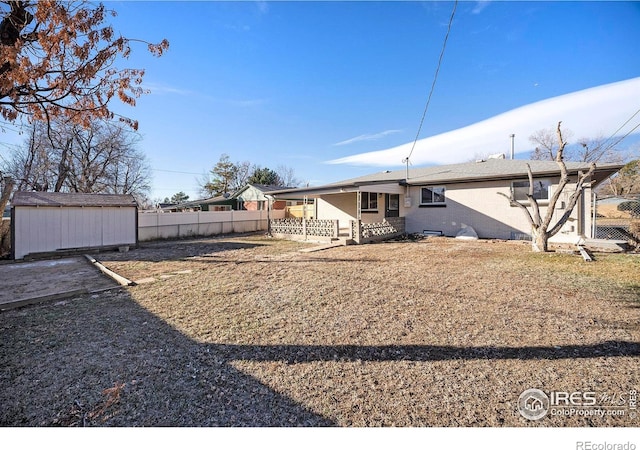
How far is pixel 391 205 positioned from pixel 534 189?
6.24 metres

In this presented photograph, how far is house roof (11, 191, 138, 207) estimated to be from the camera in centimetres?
1001

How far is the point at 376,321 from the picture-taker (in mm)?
3986

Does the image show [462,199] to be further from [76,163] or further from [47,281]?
[76,163]

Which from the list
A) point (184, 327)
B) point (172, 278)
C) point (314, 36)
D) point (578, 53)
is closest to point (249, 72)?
point (314, 36)

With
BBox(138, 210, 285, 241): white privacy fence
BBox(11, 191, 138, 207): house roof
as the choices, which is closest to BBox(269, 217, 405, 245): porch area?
BBox(138, 210, 285, 241): white privacy fence

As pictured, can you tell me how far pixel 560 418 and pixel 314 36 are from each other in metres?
10.5

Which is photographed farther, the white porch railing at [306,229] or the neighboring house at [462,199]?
the white porch railing at [306,229]

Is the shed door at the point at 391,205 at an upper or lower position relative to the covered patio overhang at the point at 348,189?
lower

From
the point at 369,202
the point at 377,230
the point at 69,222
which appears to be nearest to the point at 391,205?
the point at 369,202

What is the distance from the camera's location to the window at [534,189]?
37.7 ft

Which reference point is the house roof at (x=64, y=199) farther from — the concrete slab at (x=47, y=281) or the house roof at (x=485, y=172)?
the house roof at (x=485, y=172)

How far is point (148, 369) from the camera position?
286 cm

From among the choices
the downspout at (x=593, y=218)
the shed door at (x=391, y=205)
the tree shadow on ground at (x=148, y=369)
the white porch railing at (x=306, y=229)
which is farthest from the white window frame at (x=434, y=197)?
the tree shadow on ground at (x=148, y=369)

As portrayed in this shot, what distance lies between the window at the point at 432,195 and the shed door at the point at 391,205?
1.33 m
